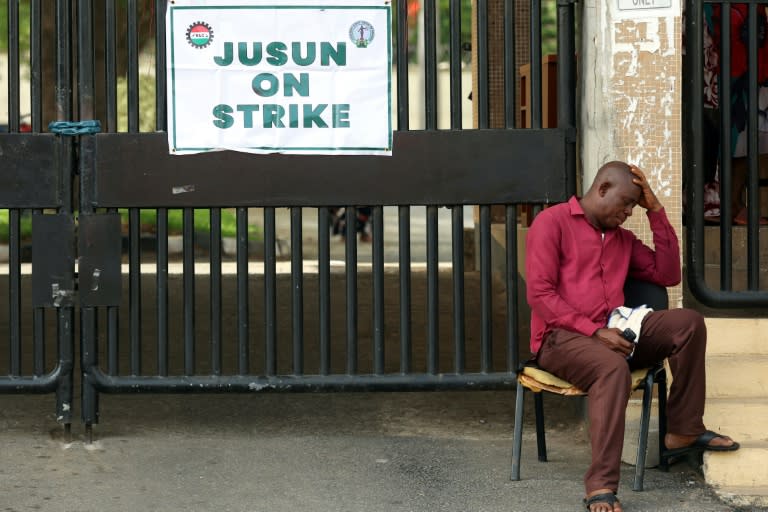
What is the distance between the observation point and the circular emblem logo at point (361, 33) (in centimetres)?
584

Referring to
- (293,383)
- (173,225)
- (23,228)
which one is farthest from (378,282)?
(23,228)

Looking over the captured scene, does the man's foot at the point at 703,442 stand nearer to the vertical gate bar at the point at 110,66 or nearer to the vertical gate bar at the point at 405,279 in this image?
the vertical gate bar at the point at 405,279

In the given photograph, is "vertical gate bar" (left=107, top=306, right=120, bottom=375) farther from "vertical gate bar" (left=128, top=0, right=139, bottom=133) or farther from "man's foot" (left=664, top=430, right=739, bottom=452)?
"man's foot" (left=664, top=430, right=739, bottom=452)

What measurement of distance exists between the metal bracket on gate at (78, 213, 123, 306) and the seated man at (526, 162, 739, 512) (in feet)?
6.37

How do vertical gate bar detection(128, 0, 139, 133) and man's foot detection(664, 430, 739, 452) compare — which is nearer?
man's foot detection(664, 430, 739, 452)

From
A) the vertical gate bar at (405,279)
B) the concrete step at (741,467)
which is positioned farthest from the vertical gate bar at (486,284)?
the concrete step at (741,467)

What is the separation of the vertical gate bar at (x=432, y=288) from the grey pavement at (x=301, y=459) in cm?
42

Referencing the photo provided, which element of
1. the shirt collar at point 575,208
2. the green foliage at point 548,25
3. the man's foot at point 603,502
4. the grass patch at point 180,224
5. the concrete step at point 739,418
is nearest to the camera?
the man's foot at point 603,502

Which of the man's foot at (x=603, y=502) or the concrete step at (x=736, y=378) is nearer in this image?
the man's foot at (x=603, y=502)

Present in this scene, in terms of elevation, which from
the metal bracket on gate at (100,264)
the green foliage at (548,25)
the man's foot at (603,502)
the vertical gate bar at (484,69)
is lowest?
the man's foot at (603,502)

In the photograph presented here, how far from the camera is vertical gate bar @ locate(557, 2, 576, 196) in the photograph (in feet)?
19.4

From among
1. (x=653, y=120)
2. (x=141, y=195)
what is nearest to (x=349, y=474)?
(x=141, y=195)

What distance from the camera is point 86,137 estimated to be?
19.1ft

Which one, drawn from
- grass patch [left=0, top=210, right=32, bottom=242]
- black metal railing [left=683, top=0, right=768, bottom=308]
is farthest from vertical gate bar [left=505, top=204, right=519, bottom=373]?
grass patch [left=0, top=210, right=32, bottom=242]
